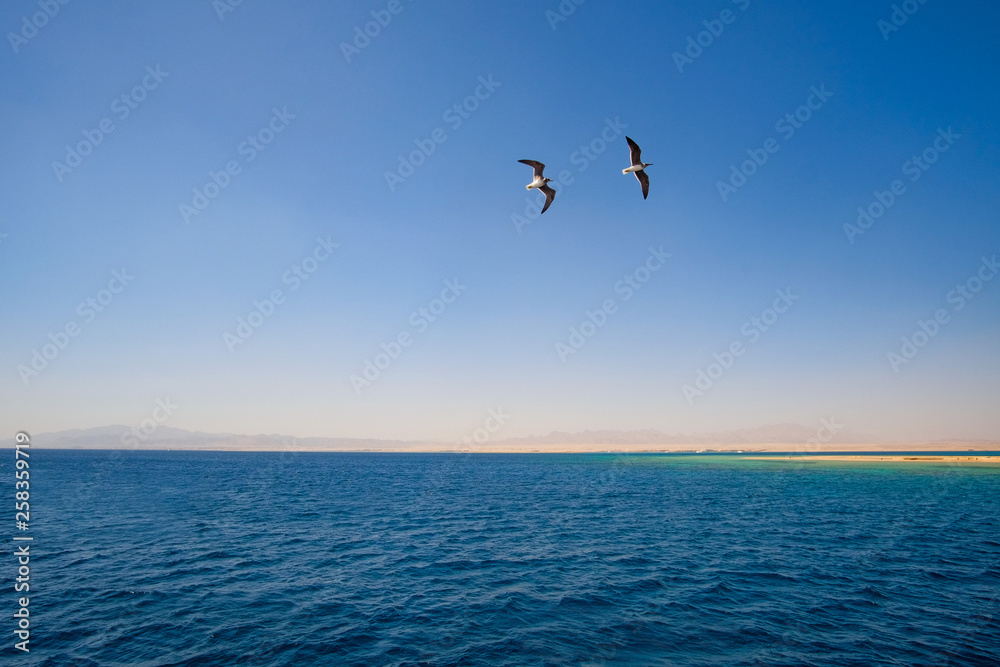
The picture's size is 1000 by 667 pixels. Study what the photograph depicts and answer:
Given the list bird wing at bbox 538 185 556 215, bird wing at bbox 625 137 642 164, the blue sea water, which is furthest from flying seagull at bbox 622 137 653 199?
the blue sea water

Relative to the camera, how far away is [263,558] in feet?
86.3

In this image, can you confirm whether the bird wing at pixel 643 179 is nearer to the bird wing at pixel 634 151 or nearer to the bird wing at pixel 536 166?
the bird wing at pixel 634 151

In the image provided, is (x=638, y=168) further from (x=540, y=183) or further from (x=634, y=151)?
(x=540, y=183)

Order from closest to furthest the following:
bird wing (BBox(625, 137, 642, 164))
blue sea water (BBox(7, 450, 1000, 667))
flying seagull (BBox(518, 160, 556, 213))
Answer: blue sea water (BBox(7, 450, 1000, 667)), bird wing (BBox(625, 137, 642, 164)), flying seagull (BBox(518, 160, 556, 213))

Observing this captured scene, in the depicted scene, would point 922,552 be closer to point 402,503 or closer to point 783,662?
point 783,662

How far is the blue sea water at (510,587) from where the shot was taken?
15289 mm

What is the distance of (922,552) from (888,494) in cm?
3780

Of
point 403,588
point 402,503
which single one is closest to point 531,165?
point 403,588

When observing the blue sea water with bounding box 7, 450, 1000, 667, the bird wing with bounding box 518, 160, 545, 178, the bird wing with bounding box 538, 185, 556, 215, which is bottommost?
the blue sea water with bounding box 7, 450, 1000, 667

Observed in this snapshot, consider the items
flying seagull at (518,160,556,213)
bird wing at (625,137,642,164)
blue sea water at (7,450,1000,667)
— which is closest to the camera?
blue sea water at (7,450,1000,667)

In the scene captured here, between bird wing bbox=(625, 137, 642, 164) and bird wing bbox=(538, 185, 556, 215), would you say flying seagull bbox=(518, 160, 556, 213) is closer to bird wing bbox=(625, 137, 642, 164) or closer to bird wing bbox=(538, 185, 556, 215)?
bird wing bbox=(538, 185, 556, 215)

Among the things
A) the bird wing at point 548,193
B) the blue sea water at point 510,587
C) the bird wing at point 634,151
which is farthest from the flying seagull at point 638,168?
the blue sea water at point 510,587

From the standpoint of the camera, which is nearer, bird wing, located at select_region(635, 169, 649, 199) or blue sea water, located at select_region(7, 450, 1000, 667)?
blue sea water, located at select_region(7, 450, 1000, 667)

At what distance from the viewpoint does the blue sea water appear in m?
15.3
